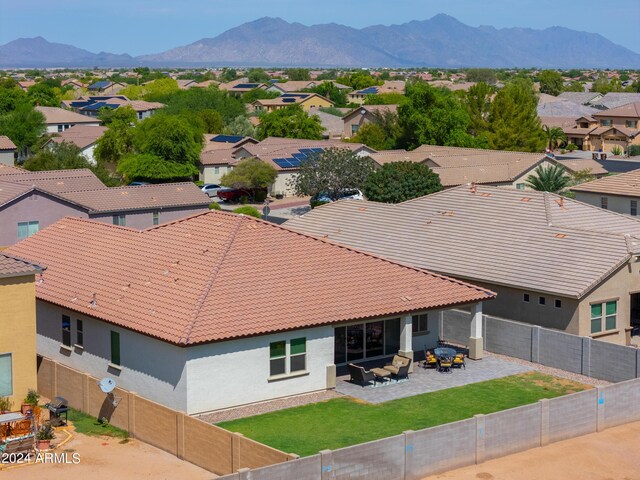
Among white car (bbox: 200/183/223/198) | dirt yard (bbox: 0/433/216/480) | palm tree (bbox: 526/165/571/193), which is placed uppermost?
palm tree (bbox: 526/165/571/193)

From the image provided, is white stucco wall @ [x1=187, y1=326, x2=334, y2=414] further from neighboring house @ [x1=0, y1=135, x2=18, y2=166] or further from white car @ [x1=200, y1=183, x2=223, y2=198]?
neighboring house @ [x1=0, y1=135, x2=18, y2=166]

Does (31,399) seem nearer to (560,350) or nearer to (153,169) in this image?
(560,350)

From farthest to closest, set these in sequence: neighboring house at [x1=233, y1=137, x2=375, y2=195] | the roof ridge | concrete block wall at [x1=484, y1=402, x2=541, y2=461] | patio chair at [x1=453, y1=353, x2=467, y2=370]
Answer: neighboring house at [x1=233, y1=137, x2=375, y2=195] < patio chair at [x1=453, y1=353, x2=467, y2=370] < the roof ridge < concrete block wall at [x1=484, y1=402, x2=541, y2=461]

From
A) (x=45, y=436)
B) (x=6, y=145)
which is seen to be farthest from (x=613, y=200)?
(x=6, y=145)

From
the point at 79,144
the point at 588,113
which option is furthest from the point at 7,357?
the point at 588,113

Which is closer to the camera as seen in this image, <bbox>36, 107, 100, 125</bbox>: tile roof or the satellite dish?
the satellite dish

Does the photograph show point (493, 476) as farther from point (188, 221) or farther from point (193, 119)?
point (193, 119)

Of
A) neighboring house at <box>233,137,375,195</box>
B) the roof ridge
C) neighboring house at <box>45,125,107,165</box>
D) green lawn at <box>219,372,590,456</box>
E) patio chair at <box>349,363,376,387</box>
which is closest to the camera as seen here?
green lawn at <box>219,372,590,456</box>

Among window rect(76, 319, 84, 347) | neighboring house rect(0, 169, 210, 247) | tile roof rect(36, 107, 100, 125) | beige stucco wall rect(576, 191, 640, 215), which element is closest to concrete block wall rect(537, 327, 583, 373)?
window rect(76, 319, 84, 347)
